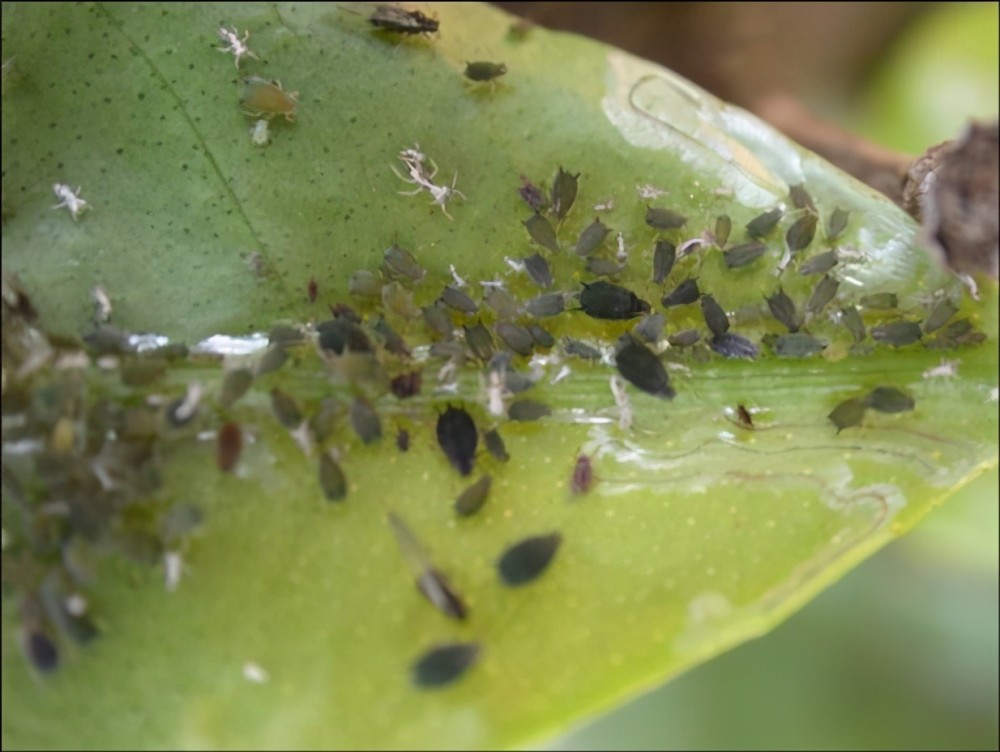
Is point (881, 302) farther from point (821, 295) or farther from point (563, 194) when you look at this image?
point (563, 194)

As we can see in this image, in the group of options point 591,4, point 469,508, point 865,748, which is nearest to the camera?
point 469,508

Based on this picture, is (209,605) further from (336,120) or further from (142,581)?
(336,120)

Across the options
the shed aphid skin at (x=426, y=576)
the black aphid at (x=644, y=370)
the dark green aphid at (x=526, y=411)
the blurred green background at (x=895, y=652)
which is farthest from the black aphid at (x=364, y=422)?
the blurred green background at (x=895, y=652)

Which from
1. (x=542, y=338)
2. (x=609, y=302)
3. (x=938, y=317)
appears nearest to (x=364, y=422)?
(x=542, y=338)

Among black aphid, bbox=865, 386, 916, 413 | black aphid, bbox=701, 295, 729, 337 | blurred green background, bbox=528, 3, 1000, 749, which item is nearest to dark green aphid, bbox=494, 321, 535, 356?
black aphid, bbox=701, 295, 729, 337

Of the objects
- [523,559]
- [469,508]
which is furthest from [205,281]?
[523,559]
